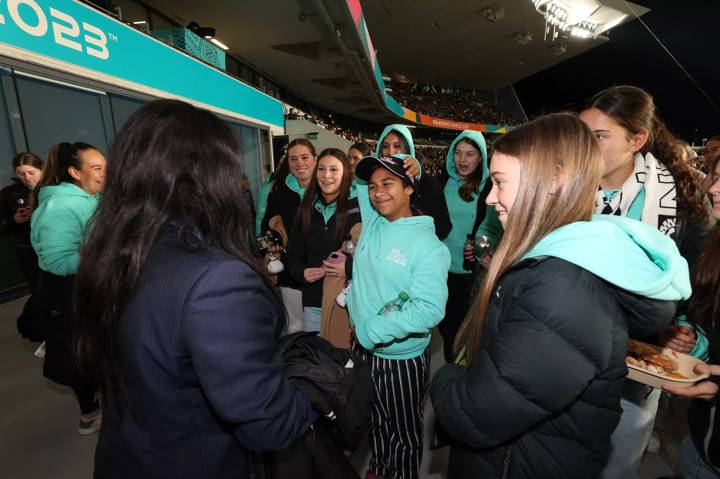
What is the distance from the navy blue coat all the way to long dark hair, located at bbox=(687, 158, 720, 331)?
1447 mm

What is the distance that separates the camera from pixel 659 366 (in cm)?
120

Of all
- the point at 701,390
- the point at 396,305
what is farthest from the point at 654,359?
the point at 396,305

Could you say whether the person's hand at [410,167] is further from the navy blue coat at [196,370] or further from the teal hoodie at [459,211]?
the navy blue coat at [196,370]

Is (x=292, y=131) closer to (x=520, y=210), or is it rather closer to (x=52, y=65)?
(x=52, y=65)

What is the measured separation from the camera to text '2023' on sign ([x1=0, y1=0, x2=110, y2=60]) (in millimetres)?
3043

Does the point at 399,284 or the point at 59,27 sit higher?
the point at 59,27

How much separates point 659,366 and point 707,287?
339mm

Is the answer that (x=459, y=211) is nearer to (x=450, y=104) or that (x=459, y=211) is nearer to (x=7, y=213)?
(x=7, y=213)

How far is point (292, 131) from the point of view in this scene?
36.3 feet

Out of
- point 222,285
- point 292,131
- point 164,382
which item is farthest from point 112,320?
point 292,131

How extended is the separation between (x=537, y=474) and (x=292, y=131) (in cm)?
1134

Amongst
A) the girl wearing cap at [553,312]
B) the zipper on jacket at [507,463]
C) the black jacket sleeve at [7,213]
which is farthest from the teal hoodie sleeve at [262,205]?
the zipper on jacket at [507,463]

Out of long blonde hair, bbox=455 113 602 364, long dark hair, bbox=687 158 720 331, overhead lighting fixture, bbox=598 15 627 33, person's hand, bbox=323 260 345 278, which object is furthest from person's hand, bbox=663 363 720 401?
overhead lighting fixture, bbox=598 15 627 33

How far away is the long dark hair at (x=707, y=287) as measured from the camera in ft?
3.87
